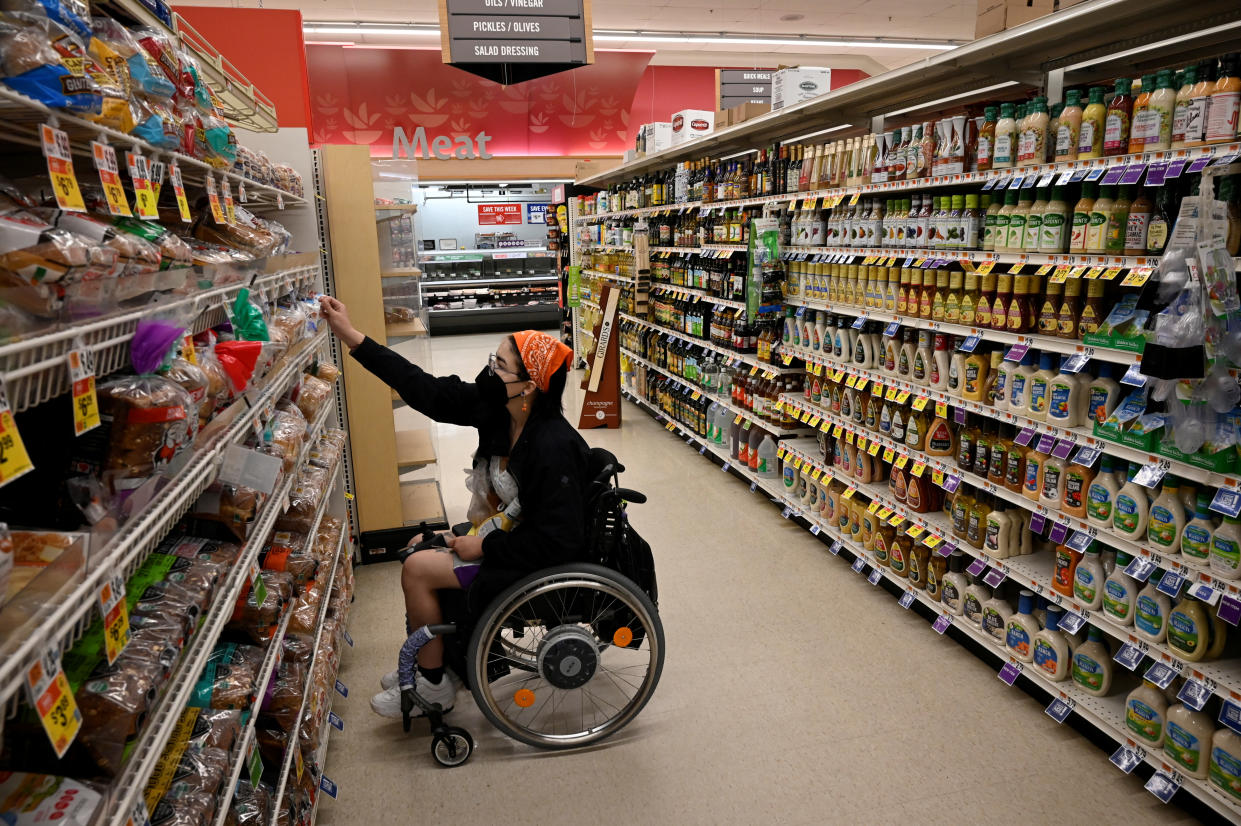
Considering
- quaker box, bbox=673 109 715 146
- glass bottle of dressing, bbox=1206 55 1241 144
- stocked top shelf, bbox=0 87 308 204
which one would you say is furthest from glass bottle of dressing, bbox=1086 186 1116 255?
quaker box, bbox=673 109 715 146

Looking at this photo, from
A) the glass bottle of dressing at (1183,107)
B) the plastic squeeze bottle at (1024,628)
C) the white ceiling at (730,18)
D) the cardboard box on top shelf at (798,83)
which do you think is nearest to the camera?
the glass bottle of dressing at (1183,107)

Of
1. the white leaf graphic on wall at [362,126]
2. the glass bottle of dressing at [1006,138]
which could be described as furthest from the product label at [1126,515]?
the white leaf graphic on wall at [362,126]

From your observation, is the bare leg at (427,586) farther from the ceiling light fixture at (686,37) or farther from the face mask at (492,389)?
the ceiling light fixture at (686,37)

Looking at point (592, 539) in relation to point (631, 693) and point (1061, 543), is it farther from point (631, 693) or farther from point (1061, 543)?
point (1061, 543)

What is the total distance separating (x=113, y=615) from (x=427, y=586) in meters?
1.72

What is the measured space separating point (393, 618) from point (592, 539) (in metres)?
1.63

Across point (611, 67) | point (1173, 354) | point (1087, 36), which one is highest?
point (611, 67)

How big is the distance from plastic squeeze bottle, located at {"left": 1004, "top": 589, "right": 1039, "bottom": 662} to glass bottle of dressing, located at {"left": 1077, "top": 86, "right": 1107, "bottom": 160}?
163cm

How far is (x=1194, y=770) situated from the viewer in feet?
7.84

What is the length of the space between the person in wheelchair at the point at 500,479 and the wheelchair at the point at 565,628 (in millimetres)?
61

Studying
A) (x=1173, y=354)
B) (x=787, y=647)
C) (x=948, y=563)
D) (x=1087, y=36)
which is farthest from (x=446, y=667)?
(x=1087, y=36)

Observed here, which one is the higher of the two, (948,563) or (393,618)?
(948,563)

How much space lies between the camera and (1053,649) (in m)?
2.91

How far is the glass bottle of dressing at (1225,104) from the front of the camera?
2168mm
